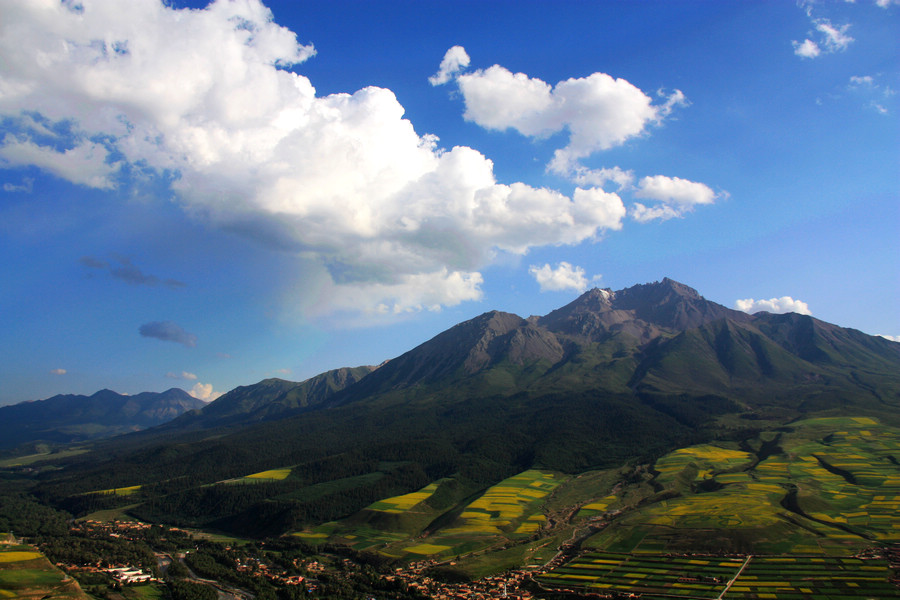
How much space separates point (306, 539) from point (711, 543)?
132 m

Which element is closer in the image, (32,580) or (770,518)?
(32,580)

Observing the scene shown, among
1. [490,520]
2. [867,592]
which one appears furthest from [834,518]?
[490,520]

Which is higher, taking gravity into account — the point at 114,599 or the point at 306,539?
the point at 114,599

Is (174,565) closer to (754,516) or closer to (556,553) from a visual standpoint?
(556,553)

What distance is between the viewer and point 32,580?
107812 millimetres

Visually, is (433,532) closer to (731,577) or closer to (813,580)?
(731,577)

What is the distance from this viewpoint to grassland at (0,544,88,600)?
333 ft

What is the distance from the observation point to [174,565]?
15088 centimetres

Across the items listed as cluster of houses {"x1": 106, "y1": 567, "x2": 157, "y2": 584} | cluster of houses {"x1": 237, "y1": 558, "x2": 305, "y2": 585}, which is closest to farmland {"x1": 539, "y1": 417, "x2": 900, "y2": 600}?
cluster of houses {"x1": 237, "y1": 558, "x2": 305, "y2": 585}

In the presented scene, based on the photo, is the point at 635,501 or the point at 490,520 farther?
the point at 635,501

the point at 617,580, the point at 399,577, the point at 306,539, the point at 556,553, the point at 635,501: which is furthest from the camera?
the point at 635,501

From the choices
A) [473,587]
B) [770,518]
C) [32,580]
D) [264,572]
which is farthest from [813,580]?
[32,580]

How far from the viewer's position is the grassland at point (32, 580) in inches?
3996

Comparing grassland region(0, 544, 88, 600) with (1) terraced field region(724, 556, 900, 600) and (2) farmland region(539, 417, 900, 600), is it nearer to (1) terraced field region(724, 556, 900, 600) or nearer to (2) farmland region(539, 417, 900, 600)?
(2) farmland region(539, 417, 900, 600)
